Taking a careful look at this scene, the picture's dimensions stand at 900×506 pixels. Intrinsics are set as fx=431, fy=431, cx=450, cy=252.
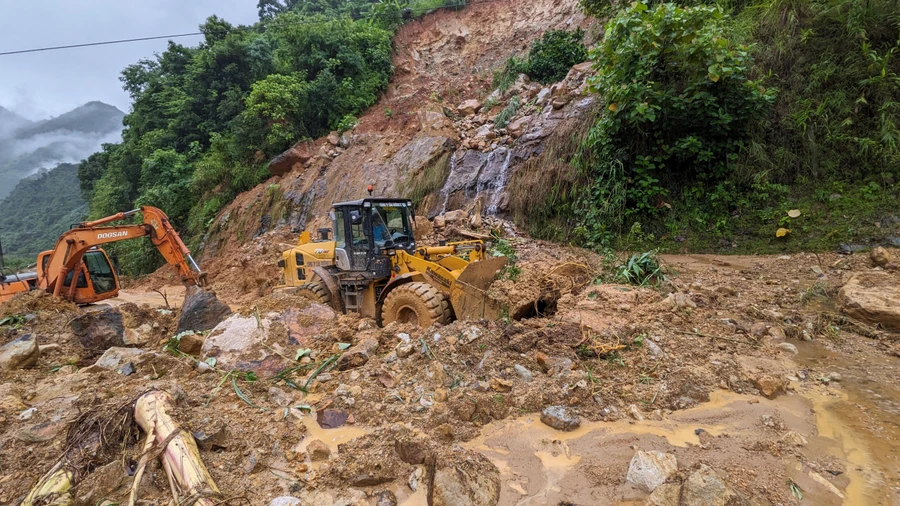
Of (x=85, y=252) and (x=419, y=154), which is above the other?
(x=419, y=154)

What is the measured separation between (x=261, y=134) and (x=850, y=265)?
19087 mm

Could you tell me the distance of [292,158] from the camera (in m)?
17.7

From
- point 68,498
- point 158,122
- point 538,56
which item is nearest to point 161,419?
point 68,498

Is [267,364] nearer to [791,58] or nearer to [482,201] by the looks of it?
[482,201]

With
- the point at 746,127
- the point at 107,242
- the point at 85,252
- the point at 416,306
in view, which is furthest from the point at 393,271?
the point at 746,127

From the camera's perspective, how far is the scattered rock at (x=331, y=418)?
3420 millimetres

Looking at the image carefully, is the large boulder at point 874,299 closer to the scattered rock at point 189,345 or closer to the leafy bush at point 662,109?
the leafy bush at point 662,109

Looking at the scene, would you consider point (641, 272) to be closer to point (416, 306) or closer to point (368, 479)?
point (416, 306)

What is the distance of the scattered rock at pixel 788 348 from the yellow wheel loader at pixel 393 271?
2.95 metres

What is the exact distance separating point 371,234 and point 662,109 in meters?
6.62

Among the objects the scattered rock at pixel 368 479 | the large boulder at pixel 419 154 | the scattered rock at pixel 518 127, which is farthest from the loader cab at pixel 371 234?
the large boulder at pixel 419 154

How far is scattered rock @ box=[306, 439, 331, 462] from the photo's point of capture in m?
2.97

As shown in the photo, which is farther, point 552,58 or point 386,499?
point 552,58

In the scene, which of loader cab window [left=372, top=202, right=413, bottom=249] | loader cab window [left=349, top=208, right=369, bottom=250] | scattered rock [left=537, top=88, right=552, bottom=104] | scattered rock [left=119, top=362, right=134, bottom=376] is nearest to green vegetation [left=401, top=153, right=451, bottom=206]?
scattered rock [left=537, top=88, right=552, bottom=104]
